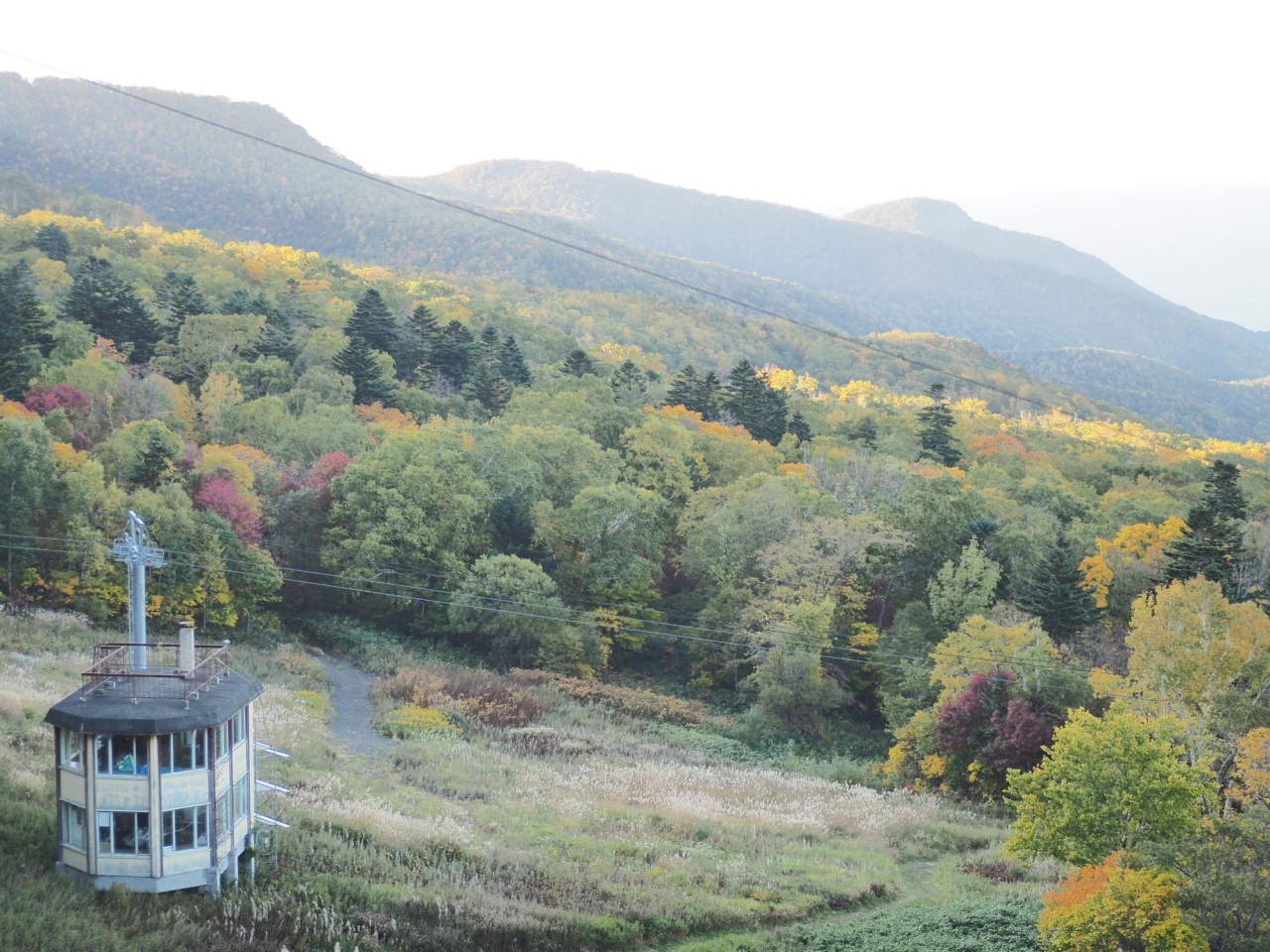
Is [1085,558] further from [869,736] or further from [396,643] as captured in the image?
[396,643]

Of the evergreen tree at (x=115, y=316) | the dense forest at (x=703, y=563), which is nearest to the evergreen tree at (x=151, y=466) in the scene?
the dense forest at (x=703, y=563)

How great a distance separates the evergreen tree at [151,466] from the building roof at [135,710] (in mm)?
25842

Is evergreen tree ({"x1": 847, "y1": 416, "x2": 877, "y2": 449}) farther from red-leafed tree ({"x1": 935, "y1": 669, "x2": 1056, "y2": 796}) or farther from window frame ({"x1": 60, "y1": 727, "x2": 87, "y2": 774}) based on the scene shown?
window frame ({"x1": 60, "y1": 727, "x2": 87, "y2": 774})

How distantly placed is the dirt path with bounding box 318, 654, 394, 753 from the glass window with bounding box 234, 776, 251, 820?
11.1 m

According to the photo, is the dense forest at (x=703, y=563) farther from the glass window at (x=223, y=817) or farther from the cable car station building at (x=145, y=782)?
the cable car station building at (x=145, y=782)

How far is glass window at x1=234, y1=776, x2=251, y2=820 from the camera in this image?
17266 millimetres

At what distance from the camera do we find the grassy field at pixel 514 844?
16.5 meters

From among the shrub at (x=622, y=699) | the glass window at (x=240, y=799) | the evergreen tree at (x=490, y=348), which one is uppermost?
the evergreen tree at (x=490, y=348)

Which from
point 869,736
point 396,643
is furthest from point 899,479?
point 396,643

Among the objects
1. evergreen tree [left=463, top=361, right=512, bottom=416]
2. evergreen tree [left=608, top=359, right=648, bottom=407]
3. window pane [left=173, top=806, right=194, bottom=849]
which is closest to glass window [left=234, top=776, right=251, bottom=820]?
window pane [left=173, top=806, right=194, bottom=849]

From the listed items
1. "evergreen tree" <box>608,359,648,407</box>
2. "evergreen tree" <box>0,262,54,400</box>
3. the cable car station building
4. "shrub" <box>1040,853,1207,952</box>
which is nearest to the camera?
the cable car station building

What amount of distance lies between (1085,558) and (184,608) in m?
33.3

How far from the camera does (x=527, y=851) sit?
21.6 m

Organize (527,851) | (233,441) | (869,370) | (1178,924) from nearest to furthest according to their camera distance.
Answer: (1178,924) → (527,851) → (233,441) → (869,370)
